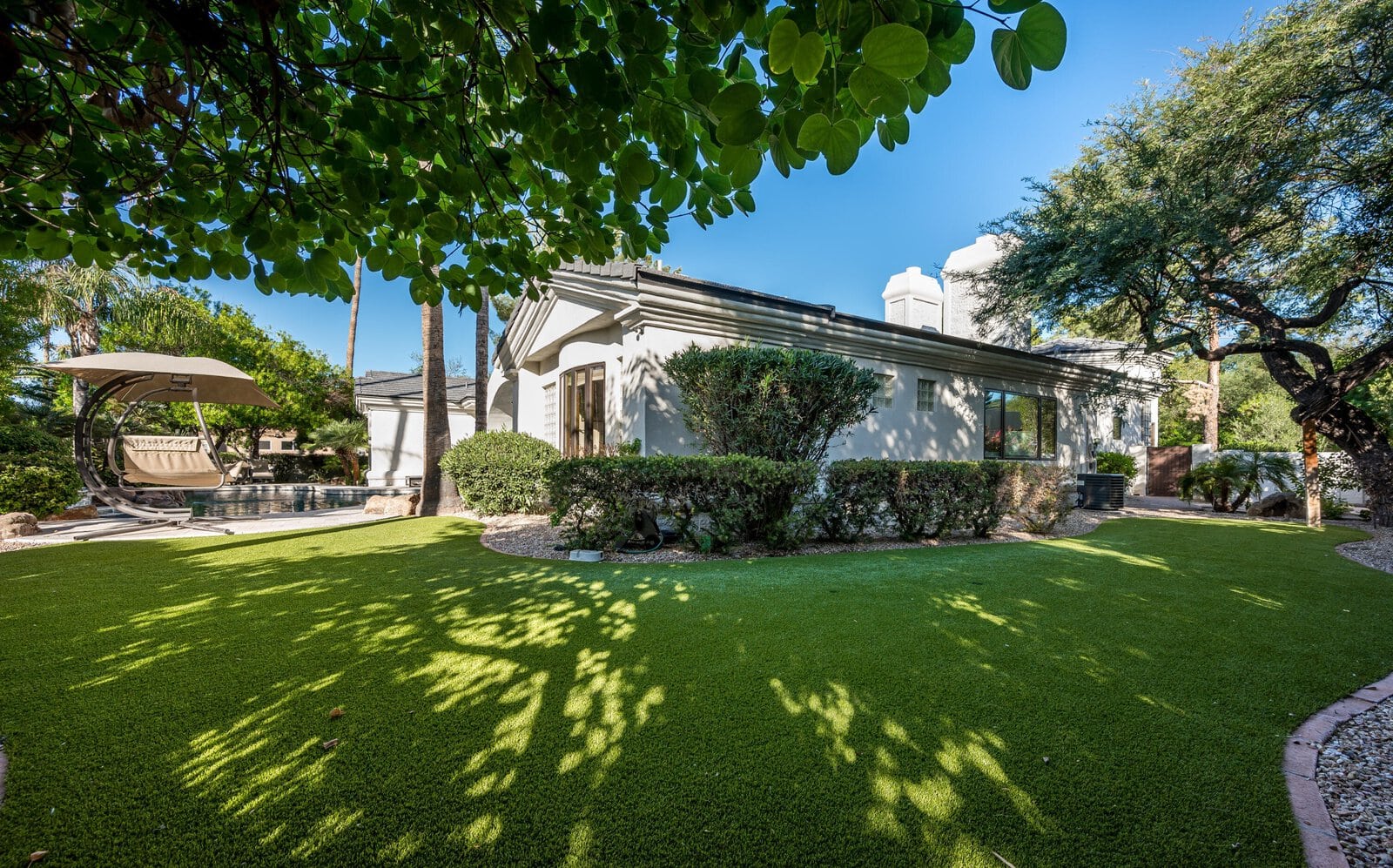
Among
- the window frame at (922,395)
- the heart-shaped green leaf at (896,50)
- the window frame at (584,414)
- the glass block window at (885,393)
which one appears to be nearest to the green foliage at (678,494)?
the window frame at (584,414)

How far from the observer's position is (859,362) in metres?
10.2

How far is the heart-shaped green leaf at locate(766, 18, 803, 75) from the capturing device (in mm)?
1229

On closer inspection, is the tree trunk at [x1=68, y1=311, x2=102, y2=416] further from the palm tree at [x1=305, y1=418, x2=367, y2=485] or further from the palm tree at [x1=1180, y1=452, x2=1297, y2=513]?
the palm tree at [x1=1180, y1=452, x2=1297, y2=513]

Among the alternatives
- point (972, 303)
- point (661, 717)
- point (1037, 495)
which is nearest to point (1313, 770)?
point (661, 717)

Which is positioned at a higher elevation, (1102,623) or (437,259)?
(437,259)

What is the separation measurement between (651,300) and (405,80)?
5.57 metres

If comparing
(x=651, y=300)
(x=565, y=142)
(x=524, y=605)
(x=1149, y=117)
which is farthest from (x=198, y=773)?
(x=1149, y=117)

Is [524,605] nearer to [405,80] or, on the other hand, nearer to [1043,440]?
[405,80]

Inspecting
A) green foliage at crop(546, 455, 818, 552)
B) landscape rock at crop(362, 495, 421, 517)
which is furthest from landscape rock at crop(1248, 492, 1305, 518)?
landscape rock at crop(362, 495, 421, 517)

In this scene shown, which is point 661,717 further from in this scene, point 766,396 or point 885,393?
point 885,393

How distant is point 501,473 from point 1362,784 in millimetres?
9840

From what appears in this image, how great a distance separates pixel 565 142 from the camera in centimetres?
200

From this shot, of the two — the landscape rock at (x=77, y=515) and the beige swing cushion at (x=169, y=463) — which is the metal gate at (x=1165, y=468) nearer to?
the beige swing cushion at (x=169, y=463)

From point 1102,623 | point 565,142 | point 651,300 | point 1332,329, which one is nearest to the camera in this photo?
point 565,142
